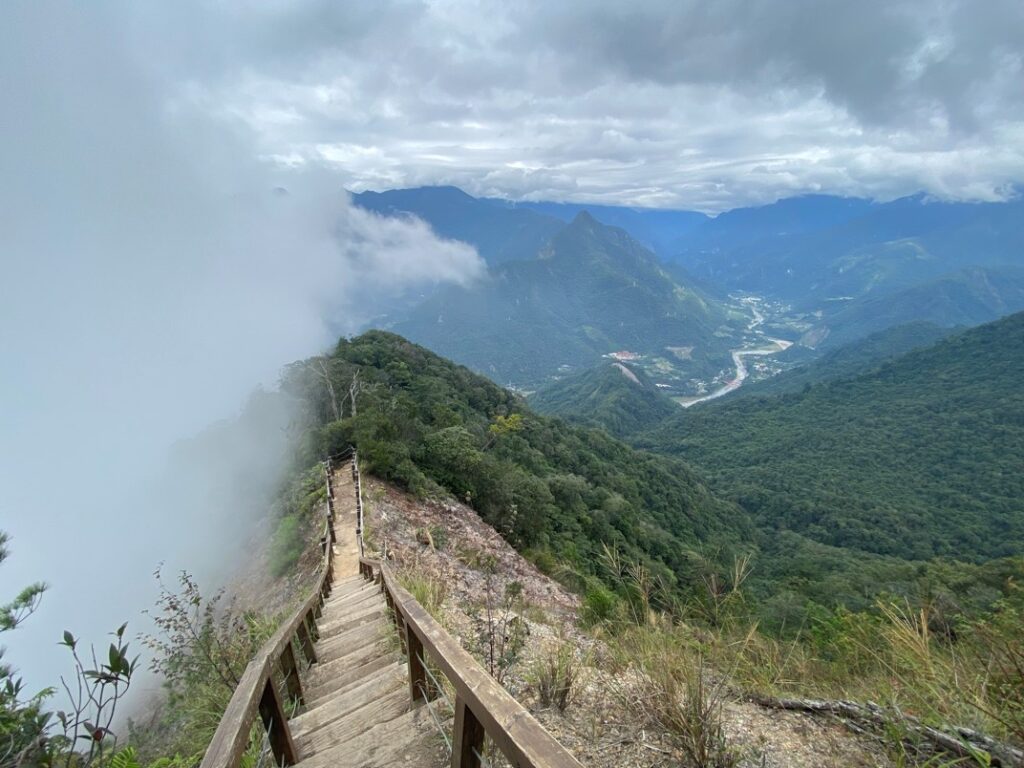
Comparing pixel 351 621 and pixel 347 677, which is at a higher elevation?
pixel 347 677

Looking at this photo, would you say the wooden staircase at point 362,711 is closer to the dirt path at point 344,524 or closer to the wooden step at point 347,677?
the wooden step at point 347,677

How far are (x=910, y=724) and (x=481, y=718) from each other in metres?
2.33

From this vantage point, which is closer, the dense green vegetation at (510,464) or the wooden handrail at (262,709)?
the wooden handrail at (262,709)

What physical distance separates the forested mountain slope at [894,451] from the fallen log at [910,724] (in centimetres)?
5964

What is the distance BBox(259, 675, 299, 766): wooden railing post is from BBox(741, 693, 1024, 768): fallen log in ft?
9.71

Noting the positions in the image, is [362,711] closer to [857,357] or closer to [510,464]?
[510,464]

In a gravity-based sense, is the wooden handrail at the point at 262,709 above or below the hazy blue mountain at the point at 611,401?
above

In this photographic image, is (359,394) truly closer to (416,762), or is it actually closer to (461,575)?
(461,575)

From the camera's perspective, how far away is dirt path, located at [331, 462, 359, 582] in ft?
39.1

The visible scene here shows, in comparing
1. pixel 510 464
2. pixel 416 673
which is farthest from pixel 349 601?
pixel 510 464

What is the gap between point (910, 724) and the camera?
2.55m

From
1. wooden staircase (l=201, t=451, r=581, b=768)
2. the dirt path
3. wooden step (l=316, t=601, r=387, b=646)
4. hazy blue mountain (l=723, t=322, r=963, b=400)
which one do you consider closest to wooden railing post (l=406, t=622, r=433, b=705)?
wooden staircase (l=201, t=451, r=581, b=768)

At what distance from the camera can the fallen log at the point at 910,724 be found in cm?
210

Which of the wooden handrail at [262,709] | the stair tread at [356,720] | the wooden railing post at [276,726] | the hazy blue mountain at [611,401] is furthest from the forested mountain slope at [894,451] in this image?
the wooden railing post at [276,726]
